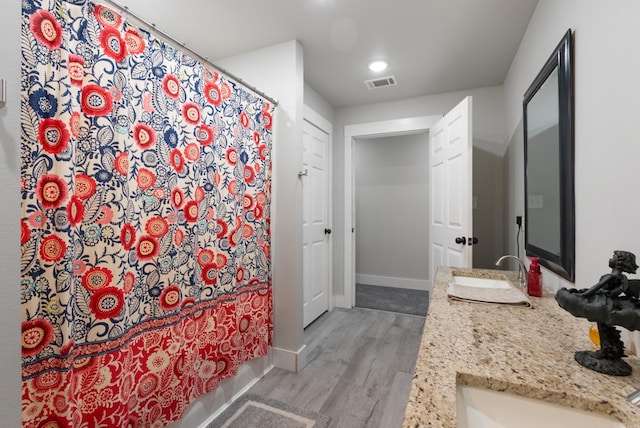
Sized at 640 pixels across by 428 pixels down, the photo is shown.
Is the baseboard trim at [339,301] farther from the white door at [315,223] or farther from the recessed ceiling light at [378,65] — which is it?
the recessed ceiling light at [378,65]

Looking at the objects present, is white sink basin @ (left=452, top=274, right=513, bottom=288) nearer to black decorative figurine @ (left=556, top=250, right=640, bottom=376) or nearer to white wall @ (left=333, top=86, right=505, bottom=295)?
black decorative figurine @ (left=556, top=250, right=640, bottom=376)

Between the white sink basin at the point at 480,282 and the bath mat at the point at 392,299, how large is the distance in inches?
66.3

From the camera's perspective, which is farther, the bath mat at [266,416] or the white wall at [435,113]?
the white wall at [435,113]

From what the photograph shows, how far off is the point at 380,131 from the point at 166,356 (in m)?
2.80

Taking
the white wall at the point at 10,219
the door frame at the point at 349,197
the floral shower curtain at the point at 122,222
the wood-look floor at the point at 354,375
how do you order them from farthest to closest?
the door frame at the point at 349,197 < the wood-look floor at the point at 354,375 < the floral shower curtain at the point at 122,222 < the white wall at the point at 10,219

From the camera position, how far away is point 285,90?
213 cm

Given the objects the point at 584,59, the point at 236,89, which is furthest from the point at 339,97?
the point at 584,59

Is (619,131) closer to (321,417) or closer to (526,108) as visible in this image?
(526,108)

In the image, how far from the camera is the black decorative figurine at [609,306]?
0.64 meters

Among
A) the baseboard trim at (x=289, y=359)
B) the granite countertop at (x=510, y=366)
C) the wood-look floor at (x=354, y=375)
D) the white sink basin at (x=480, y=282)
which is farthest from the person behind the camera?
the baseboard trim at (x=289, y=359)

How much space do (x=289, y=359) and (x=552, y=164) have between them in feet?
6.48

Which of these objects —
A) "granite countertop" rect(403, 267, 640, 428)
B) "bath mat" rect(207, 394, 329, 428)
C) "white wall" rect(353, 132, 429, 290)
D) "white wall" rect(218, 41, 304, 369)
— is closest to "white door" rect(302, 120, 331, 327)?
"white wall" rect(218, 41, 304, 369)

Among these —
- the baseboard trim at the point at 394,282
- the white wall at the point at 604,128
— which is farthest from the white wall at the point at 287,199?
the baseboard trim at the point at 394,282

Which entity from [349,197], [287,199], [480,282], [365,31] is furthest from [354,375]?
[365,31]
